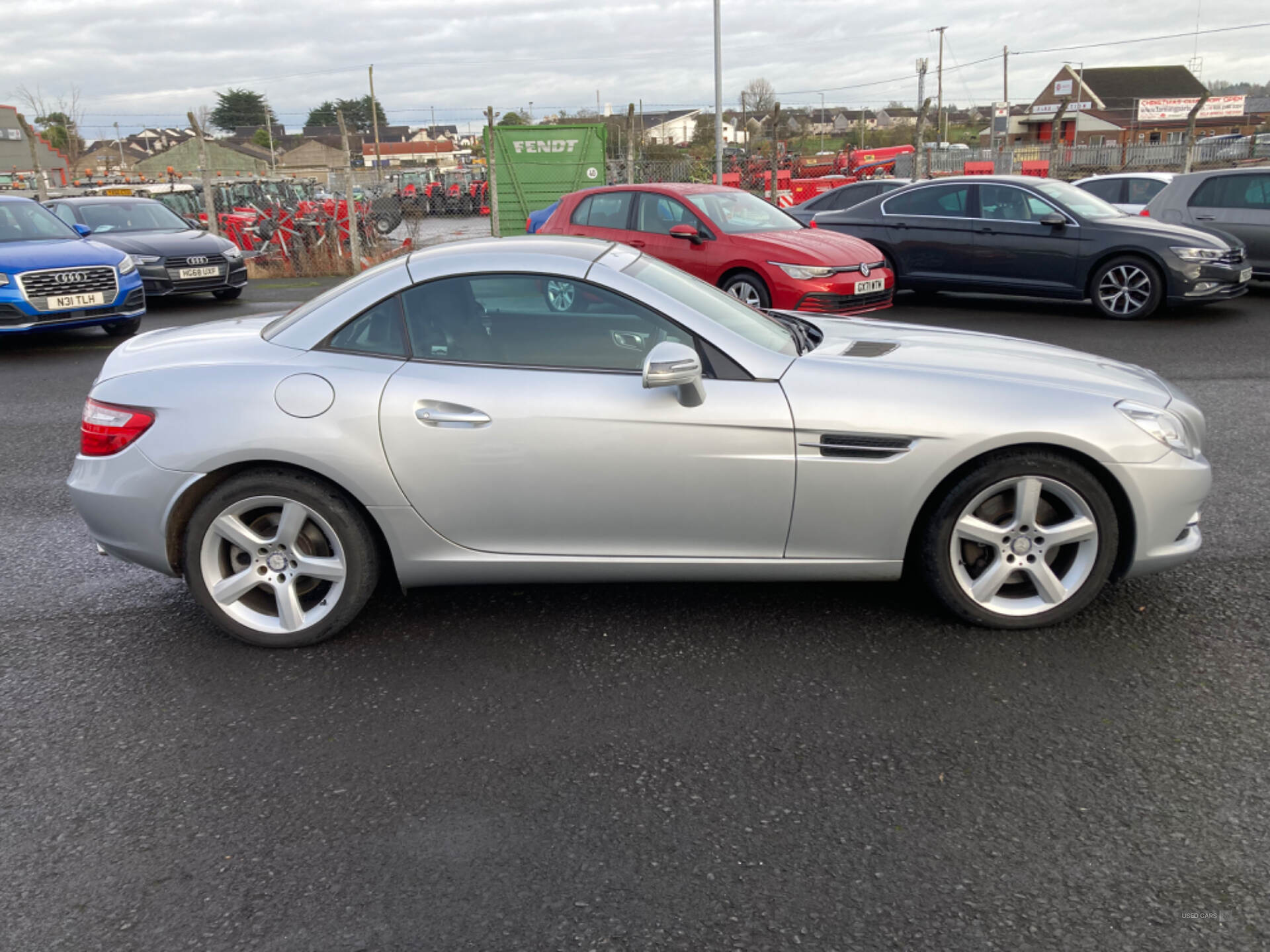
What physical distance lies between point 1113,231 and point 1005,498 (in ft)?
26.8

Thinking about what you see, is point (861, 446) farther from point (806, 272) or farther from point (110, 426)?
point (806, 272)

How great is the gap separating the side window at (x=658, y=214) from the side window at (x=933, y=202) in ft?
9.51

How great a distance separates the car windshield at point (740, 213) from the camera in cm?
1052

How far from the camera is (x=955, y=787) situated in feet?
9.21

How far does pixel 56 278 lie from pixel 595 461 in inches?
359

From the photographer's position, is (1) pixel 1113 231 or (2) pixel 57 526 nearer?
(2) pixel 57 526

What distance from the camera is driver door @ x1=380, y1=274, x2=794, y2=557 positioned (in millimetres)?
3514

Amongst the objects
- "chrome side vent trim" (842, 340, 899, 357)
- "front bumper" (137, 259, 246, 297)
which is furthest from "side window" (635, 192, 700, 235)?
"chrome side vent trim" (842, 340, 899, 357)

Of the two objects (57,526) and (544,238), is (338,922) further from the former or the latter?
(57,526)

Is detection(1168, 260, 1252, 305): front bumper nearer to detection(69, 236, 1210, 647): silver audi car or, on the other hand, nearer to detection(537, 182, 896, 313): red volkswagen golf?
detection(537, 182, 896, 313): red volkswagen golf

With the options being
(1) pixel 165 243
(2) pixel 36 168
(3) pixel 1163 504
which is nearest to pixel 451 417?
(3) pixel 1163 504

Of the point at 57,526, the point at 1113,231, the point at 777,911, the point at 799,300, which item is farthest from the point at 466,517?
the point at 1113,231

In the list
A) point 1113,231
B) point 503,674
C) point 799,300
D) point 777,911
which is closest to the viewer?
point 777,911

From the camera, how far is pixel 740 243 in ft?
33.3
